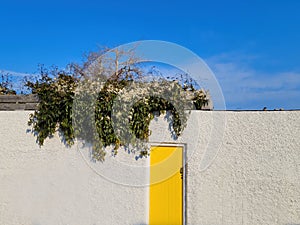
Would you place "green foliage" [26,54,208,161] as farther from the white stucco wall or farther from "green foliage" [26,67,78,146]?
the white stucco wall

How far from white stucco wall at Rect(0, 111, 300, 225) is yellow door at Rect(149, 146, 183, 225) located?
0.45 ft

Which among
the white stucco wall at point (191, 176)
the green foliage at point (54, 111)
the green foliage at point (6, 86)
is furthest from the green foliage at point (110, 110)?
the green foliage at point (6, 86)

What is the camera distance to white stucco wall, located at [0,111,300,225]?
414cm

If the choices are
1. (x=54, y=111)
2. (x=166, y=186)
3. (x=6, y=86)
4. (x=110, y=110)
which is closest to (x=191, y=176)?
(x=166, y=186)

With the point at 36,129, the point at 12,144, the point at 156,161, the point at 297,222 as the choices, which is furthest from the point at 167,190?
the point at 12,144

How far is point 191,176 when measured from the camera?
171 inches

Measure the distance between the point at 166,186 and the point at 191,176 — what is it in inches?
16.4

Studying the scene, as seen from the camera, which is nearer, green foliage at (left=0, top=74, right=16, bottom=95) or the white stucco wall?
the white stucco wall

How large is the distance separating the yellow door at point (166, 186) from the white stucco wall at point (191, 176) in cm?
14

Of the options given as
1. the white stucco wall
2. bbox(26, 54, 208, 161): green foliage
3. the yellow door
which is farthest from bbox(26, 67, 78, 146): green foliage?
the yellow door

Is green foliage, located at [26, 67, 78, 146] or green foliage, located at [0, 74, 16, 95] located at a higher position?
Result: green foliage, located at [0, 74, 16, 95]

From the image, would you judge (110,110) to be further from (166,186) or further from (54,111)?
(166,186)

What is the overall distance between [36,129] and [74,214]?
1.46 m

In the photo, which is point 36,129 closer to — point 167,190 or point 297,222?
point 167,190
